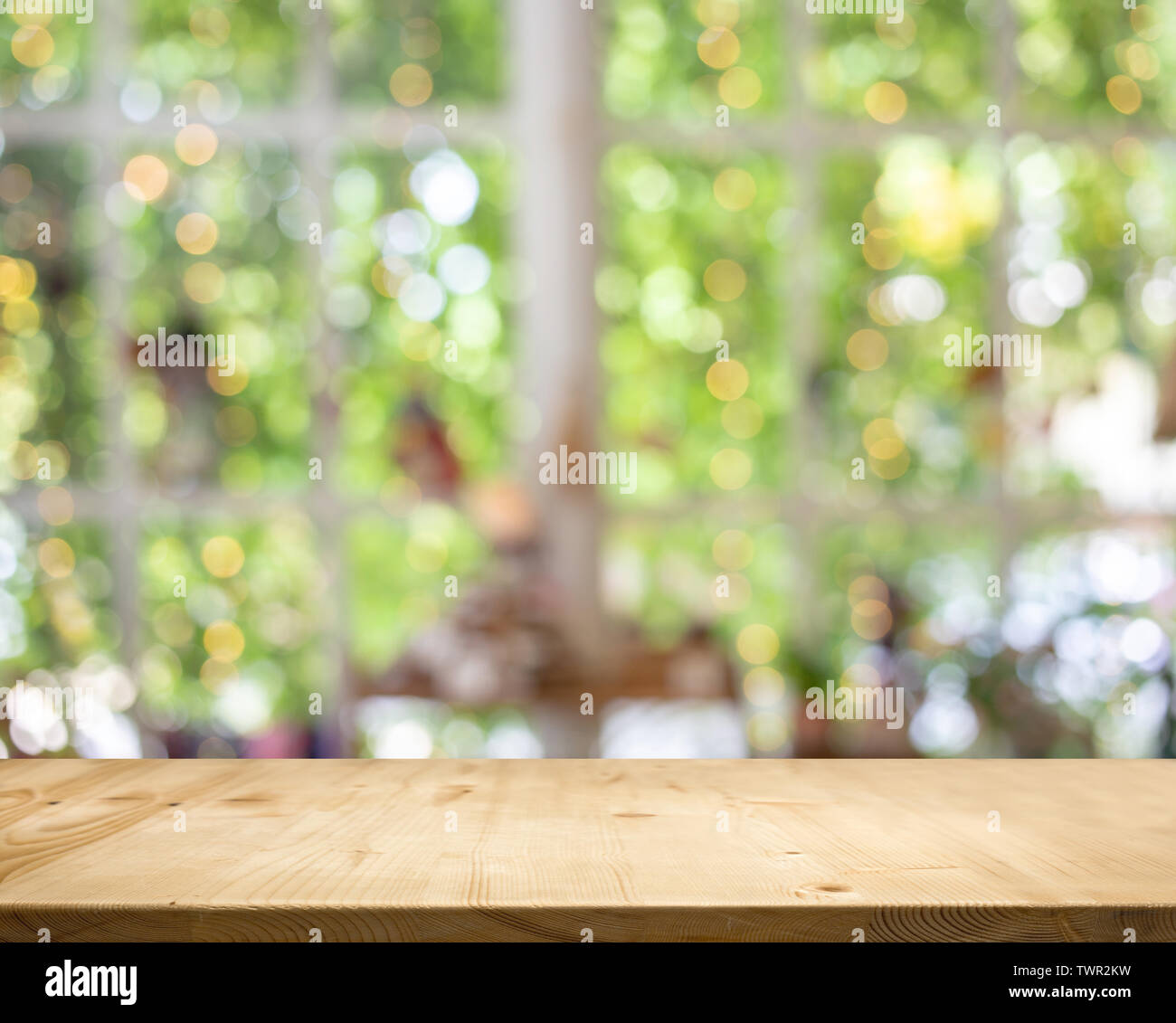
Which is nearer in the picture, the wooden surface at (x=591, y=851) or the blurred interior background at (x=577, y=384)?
the wooden surface at (x=591, y=851)

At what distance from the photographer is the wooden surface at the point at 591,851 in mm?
649

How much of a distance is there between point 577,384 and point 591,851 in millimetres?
1588

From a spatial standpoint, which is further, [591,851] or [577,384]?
[577,384]

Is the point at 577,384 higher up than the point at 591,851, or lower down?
higher up

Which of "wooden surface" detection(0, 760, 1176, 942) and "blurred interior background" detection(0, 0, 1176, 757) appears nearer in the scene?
"wooden surface" detection(0, 760, 1176, 942)

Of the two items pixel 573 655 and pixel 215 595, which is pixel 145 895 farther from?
pixel 215 595

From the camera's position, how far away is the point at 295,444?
7.57 feet


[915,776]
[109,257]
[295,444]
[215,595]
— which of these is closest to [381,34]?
[109,257]

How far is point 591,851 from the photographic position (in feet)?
2.50

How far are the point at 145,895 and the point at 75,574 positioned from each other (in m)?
1.81

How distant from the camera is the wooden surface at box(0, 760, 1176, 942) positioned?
0.65m

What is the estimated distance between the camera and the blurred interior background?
2.26m

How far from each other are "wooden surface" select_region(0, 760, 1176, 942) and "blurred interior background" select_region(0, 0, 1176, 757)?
121 centimetres

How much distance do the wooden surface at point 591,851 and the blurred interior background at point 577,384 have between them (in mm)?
1206
